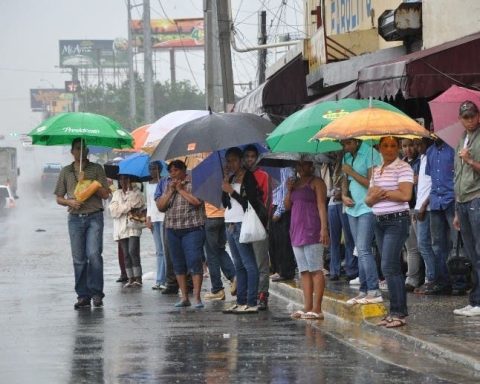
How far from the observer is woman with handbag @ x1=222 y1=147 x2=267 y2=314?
14.7 m

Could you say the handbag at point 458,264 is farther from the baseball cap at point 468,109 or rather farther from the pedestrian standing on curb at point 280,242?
the pedestrian standing on curb at point 280,242

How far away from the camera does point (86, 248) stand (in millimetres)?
15914

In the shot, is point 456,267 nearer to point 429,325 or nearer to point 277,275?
point 429,325

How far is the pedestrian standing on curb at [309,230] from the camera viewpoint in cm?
1377

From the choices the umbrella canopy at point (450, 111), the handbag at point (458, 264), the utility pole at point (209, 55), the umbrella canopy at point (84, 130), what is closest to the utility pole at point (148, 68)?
the utility pole at point (209, 55)

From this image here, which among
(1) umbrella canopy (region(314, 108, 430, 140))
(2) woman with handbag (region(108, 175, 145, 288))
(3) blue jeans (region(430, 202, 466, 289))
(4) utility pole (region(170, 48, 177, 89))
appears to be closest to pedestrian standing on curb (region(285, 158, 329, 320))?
(1) umbrella canopy (region(314, 108, 430, 140))

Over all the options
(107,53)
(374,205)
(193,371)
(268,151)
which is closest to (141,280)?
(268,151)

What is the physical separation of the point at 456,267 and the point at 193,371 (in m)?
4.85

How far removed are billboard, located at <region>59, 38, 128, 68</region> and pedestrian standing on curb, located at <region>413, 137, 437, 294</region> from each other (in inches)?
6705

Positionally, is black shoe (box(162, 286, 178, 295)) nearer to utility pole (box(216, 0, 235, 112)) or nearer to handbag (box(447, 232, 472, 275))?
handbag (box(447, 232, 472, 275))

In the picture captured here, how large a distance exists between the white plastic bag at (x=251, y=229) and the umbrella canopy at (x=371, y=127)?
1.84 meters

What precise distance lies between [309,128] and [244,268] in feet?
6.11

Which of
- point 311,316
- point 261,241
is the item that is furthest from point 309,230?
point 261,241

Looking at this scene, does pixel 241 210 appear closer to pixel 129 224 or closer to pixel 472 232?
pixel 472 232
